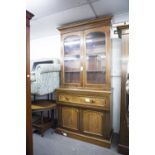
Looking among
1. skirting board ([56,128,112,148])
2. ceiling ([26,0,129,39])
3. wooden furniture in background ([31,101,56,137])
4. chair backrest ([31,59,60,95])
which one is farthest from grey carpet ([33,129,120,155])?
ceiling ([26,0,129,39])

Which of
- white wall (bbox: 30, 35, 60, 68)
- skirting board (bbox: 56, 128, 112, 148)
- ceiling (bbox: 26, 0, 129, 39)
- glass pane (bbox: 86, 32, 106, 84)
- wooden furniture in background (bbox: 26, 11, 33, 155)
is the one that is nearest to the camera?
wooden furniture in background (bbox: 26, 11, 33, 155)

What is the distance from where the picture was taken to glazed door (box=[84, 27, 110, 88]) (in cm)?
215

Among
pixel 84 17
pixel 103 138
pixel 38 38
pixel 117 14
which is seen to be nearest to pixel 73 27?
pixel 84 17

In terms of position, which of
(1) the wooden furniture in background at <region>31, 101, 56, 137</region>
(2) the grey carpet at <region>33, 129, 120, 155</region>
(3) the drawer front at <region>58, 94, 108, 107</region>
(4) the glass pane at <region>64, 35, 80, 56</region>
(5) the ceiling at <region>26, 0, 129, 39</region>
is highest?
(5) the ceiling at <region>26, 0, 129, 39</region>

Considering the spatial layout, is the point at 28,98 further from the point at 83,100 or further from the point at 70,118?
the point at 70,118

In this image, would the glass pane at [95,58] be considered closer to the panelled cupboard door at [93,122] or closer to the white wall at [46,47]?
the panelled cupboard door at [93,122]

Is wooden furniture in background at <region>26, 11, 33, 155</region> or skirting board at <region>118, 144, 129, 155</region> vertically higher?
wooden furniture in background at <region>26, 11, 33, 155</region>

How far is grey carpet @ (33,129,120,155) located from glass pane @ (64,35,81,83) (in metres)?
1.13

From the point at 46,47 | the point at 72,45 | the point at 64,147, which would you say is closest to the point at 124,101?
the point at 64,147

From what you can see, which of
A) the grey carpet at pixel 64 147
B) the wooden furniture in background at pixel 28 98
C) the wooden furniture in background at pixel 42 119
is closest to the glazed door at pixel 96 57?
the wooden furniture in background at pixel 42 119

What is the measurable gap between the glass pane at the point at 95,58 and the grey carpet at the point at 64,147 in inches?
43.5

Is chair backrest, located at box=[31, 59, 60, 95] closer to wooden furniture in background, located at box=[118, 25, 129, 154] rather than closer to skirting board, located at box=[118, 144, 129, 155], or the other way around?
wooden furniture in background, located at box=[118, 25, 129, 154]

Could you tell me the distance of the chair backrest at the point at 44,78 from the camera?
7.63ft

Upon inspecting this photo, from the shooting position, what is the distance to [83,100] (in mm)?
2221
